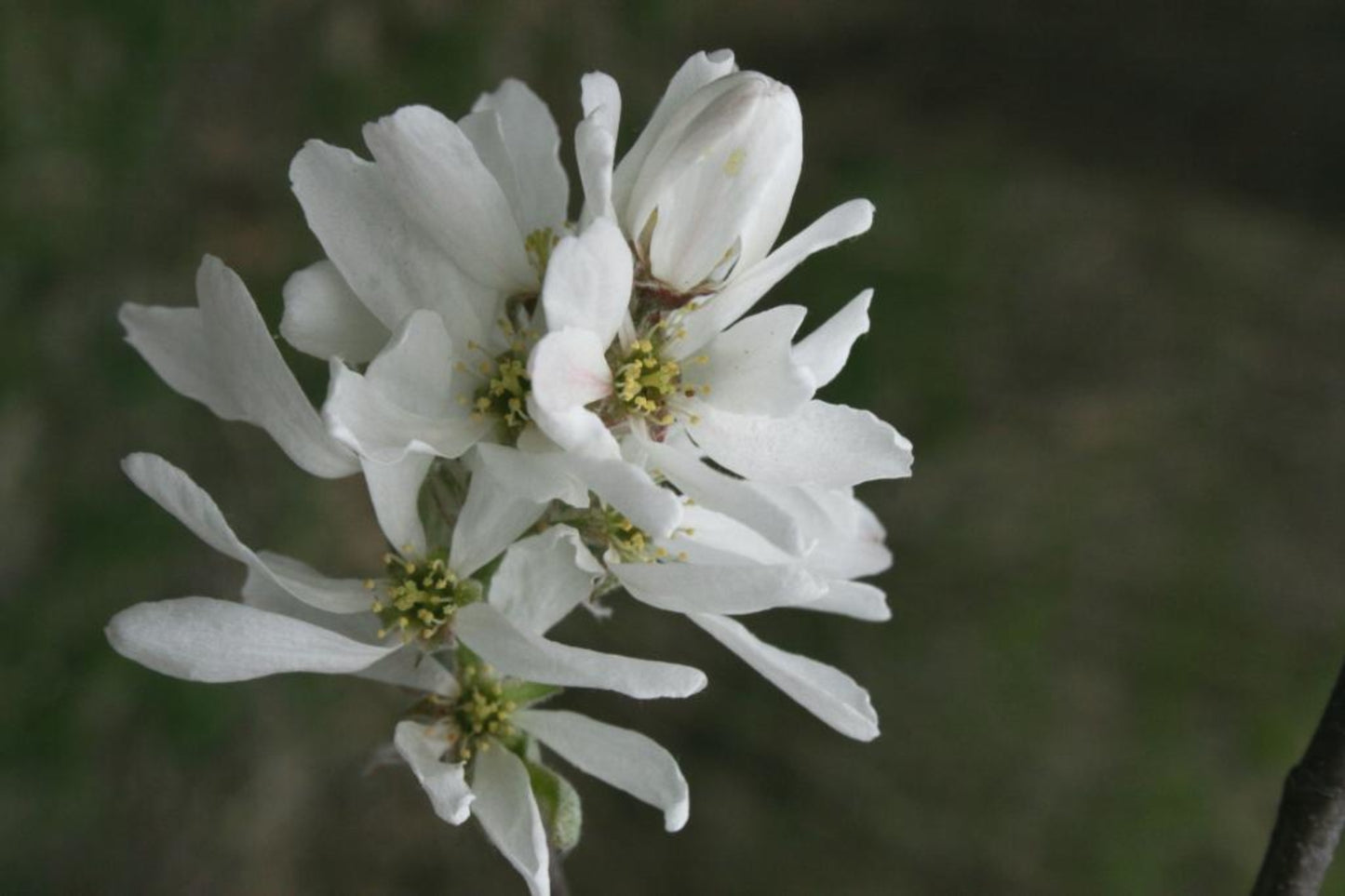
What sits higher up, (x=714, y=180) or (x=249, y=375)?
(x=714, y=180)

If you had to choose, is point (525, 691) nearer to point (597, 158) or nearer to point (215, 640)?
point (215, 640)

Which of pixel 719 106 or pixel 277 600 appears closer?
pixel 719 106

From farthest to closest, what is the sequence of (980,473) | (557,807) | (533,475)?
1. (980,473)
2. (557,807)
3. (533,475)

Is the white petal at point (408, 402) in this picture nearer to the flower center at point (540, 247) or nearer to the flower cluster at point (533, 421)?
the flower cluster at point (533, 421)

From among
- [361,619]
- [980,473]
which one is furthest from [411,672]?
[980,473]

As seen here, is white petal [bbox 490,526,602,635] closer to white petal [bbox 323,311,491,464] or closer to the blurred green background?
white petal [bbox 323,311,491,464]

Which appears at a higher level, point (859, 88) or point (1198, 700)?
point (859, 88)

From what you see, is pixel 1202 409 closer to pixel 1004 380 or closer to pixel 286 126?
pixel 1004 380

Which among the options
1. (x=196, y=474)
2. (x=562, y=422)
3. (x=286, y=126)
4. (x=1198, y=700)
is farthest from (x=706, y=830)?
(x=562, y=422)
